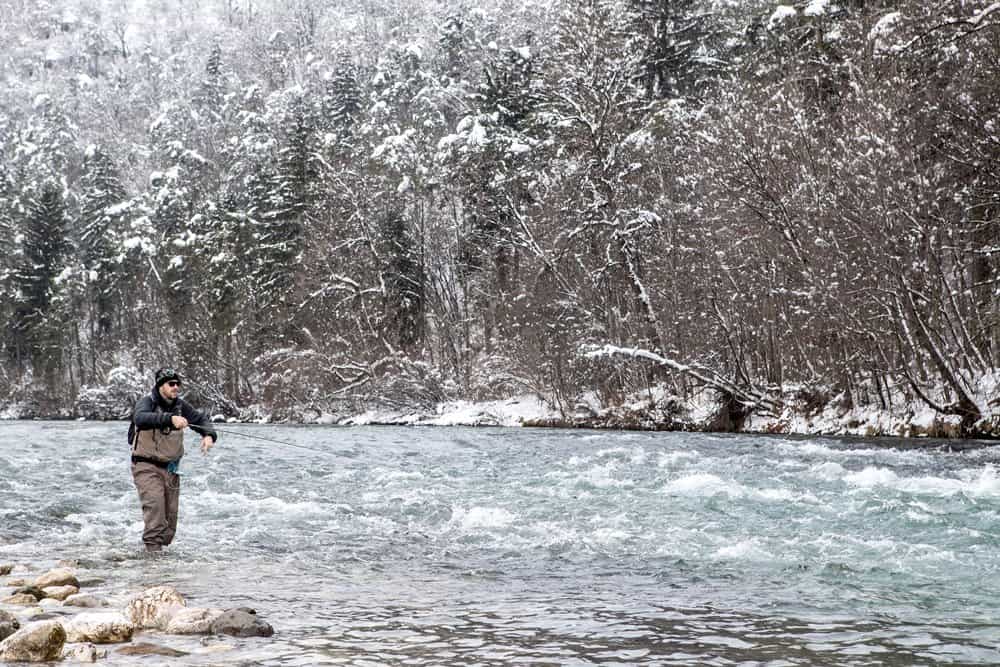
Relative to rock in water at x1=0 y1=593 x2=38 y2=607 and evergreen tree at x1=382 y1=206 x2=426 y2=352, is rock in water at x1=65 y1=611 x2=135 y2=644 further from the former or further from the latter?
evergreen tree at x1=382 y1=206 x2=426 y2=352

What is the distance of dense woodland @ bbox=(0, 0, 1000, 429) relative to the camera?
21.2 metres

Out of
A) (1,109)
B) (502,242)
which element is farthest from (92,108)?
(502,242)

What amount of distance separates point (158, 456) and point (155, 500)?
17.3 inches

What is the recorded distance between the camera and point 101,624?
5.91m

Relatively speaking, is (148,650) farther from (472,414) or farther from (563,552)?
(472,414)

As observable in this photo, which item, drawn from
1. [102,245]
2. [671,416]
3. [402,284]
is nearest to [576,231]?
[671,416]

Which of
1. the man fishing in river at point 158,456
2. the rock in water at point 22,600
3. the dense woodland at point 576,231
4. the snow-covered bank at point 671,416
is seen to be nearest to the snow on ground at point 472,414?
the snow-covered bank at point 671,416

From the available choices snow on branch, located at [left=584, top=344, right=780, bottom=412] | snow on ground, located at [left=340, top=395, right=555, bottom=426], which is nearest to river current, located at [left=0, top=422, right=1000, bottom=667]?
snow on branch, located at [left=584, top=344, right=780, bottom=412]

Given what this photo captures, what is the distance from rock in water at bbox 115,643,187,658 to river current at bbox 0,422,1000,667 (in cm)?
12

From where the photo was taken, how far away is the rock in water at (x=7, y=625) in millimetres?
5688

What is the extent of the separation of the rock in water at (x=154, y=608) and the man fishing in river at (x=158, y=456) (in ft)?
11.3

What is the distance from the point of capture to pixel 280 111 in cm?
7756

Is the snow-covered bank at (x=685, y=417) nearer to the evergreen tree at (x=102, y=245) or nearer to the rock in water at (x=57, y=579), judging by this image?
the rock in water at (x=57, y=579)

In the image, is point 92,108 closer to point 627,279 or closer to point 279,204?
point 279,204
